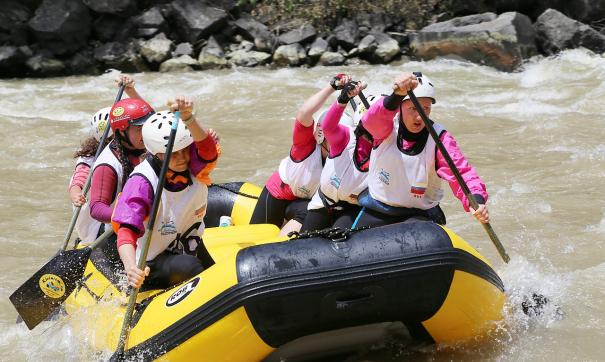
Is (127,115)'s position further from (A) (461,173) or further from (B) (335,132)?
(A) (461,173)

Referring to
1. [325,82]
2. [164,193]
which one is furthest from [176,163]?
[325,82]

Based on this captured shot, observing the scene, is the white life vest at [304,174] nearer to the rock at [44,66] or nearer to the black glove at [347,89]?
the black glove at [347,89]

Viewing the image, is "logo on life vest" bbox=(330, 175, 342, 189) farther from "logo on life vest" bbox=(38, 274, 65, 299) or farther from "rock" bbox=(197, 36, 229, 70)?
"rock" bbox=(197, 36, 229, 70)

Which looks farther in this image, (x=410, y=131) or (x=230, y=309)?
(x=410, y=131)

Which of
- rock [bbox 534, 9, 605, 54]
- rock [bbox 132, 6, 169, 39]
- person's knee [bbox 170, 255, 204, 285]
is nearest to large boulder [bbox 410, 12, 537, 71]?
rock [bbox 534, 9, 605, 54]

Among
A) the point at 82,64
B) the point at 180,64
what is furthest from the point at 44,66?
the point at 180,64

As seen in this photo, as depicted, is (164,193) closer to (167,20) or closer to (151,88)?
(151,88)

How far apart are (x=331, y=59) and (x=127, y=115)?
31.6 ft

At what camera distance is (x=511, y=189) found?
7.07 metres

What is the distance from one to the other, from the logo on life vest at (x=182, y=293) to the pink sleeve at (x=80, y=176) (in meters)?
1.40

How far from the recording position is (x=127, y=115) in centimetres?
430

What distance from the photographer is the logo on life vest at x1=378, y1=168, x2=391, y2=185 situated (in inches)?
160

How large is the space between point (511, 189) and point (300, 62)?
7.35 meters

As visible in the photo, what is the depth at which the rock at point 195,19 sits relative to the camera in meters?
14.4
